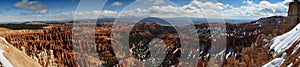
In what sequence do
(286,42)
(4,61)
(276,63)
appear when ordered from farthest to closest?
(286,42) → (4,61) → (276,63)

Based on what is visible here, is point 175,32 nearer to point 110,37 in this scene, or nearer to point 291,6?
point 110,37

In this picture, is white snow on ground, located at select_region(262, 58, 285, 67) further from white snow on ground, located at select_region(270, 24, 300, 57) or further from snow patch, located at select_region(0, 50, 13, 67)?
snow patch, located at select_region(0, 50, 13, 67)

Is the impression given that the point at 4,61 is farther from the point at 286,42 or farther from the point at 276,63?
the point at 286,42

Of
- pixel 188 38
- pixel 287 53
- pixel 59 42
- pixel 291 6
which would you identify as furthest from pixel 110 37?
pixel 287 53

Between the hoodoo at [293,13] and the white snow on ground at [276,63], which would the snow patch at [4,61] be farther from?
the hoodoo at [293,13]

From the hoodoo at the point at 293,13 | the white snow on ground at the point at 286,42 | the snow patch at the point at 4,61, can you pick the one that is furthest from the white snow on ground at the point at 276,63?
the hoodoo at the point at 293,13

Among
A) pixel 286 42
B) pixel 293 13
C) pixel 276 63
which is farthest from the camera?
pixel 293 13

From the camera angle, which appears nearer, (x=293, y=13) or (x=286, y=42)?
(x=286, y=42)

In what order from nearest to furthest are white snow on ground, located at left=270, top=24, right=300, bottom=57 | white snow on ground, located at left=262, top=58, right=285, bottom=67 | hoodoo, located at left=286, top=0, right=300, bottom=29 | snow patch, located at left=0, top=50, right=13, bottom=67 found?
white snow on ground, located at left=262, top=58, right=285, bottom=67
snow patch, located at left=0, top=50, right=13, bottom=67
white snow on ground, located at left=270, top=24, right=300, bottom=57
hoodoo, located at left=286, top=0, right=300, bottom=29

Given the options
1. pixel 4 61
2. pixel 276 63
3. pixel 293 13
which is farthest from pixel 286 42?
pixel 4 61

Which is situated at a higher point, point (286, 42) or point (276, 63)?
point (286, 42)

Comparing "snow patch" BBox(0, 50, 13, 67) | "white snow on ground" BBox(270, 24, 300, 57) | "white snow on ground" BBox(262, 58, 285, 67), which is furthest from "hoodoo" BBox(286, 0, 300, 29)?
"snow patch" BBox(0, 50, 13, 67)
